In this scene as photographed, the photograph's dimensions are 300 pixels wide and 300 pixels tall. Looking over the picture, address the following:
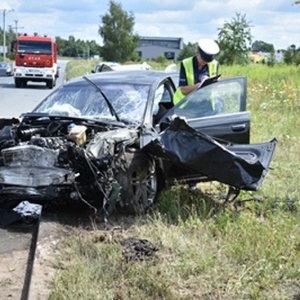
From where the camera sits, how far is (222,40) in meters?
27.5

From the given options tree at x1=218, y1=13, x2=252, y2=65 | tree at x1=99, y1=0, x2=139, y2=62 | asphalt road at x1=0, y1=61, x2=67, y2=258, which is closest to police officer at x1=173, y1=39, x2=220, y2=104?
asphalt road at x1=0, y1=61, x2=67, y2=258

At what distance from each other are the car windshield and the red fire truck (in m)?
23.0

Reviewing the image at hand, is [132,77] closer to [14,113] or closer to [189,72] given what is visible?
[189,72]

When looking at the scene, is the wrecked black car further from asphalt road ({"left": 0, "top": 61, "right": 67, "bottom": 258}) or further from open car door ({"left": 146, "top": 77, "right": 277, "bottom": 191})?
asphalt road ({"left": 0, "top": 61, "right": 67, "bottom": 258})

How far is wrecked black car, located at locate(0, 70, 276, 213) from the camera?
5.60 metres

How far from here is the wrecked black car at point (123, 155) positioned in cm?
560

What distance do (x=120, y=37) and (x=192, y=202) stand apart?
231 ft

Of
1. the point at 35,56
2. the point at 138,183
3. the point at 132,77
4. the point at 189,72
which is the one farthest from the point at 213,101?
the point at 35,56

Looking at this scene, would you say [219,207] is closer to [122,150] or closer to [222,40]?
[122,150]

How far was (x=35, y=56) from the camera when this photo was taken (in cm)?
2988

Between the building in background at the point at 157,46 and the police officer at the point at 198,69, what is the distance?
4307 inches

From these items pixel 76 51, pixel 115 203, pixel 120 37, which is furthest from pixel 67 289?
pixel 76 51

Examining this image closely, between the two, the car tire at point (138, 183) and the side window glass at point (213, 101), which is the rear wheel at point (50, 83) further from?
the car tire at point (138, 183)

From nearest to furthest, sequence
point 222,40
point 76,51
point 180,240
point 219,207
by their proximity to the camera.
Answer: point 180,240, point 219,207, point 222,40, point 76,51
